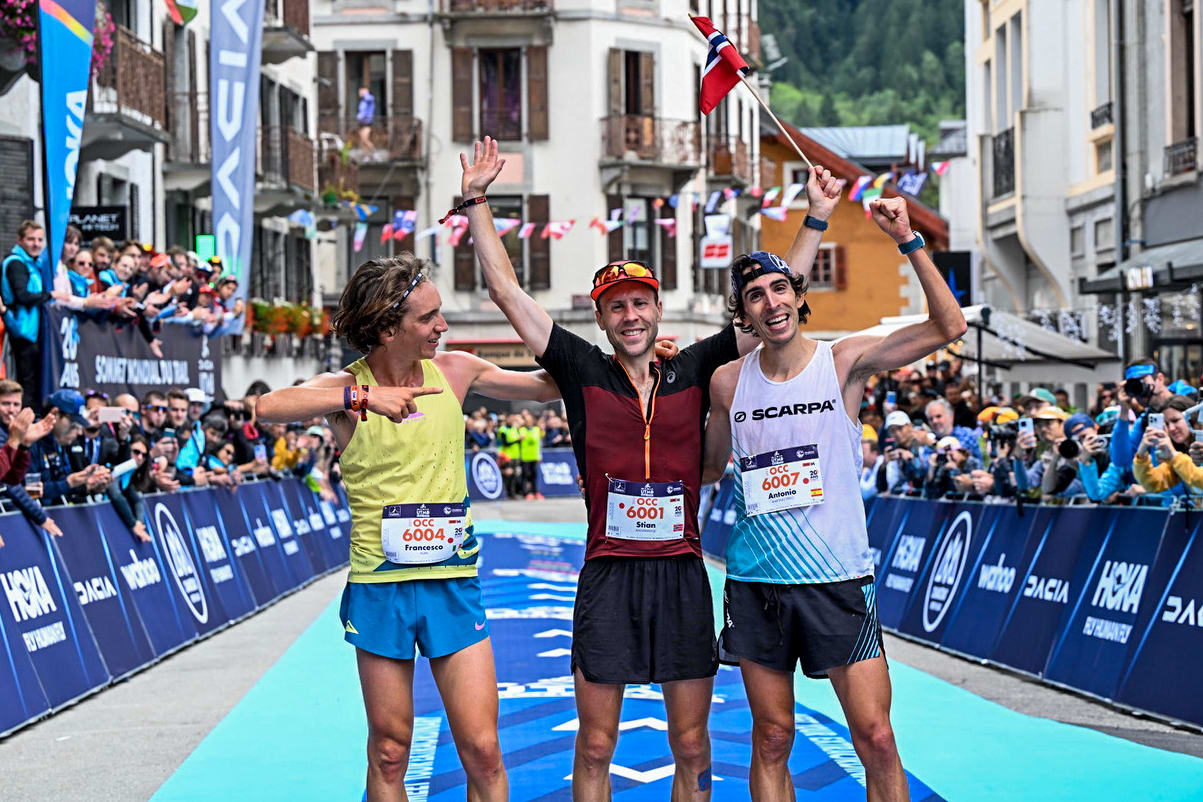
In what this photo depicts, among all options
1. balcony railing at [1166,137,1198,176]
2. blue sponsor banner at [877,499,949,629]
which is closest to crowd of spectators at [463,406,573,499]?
balcony railing at [1166,137,1198,176]

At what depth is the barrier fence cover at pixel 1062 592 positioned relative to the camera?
10.2m

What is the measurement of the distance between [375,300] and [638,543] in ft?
3.81

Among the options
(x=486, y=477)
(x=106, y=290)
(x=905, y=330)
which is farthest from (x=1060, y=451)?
(x=486, y=477)

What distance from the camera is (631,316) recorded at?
6.29 m

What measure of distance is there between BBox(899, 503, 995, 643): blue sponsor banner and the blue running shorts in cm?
812

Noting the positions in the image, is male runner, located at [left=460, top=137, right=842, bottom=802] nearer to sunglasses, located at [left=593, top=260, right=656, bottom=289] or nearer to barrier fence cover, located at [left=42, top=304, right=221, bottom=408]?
sunglasses, located at [left=593, top=260, right=656, bottom=289]

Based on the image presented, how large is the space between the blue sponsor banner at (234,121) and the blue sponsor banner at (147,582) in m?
9.77

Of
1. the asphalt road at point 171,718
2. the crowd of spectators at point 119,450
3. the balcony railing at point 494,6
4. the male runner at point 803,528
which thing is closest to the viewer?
the male runner at point 803,528

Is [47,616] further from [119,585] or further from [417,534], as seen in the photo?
[417,534]

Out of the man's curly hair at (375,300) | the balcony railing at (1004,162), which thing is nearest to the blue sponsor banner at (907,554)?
the man's curly hair at (375,300)

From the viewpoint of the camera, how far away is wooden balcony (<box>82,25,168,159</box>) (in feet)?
77.4

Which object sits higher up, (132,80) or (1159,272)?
(132,80)

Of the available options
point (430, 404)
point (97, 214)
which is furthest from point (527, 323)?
point (97, 214)

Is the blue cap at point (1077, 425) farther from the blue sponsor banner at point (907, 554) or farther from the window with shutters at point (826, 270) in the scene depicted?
the window with shutters at point (826, 270)
